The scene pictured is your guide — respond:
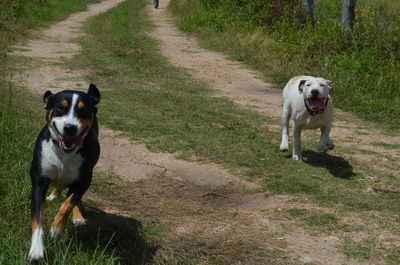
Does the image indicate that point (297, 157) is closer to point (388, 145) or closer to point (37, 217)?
point (388, 145)

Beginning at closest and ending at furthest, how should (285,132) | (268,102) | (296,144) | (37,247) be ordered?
1. (37,247)
2. (296,144)
3. (285,132)
4. (268,102)

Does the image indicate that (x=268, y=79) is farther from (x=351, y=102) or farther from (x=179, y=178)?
(x=179, y=178)

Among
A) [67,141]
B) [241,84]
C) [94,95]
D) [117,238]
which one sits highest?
[94,95]

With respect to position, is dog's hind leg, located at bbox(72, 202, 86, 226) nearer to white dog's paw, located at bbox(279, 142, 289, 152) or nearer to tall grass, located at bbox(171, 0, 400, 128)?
white dog's paw, located at bbox(279, 142, 289, 152)

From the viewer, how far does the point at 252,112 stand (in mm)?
9203

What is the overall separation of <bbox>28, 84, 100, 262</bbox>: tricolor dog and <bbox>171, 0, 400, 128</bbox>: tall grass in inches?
242

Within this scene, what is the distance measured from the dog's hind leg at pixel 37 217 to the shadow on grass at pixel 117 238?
1.26ft

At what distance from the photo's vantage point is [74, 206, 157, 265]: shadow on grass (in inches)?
159

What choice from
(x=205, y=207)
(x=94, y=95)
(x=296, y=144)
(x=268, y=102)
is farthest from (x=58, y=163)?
(x=268, y=102)

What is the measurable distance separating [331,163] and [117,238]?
3.30 m

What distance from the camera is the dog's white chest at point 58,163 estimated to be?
12.3ft

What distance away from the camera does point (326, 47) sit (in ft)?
41.1

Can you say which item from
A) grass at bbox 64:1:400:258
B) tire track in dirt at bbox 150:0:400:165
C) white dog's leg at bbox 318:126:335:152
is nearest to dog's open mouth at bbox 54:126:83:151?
grass at bbox 64:1:400:258

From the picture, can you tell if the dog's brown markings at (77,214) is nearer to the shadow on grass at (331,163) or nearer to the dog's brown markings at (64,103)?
the dog's brown markings at (64,103)
